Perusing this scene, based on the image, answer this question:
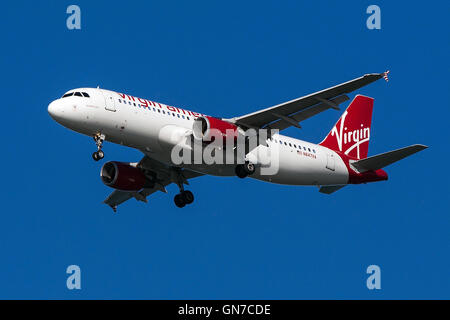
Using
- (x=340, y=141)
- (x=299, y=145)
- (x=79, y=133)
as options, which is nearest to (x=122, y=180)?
(x=79, y=133)

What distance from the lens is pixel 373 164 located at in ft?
164

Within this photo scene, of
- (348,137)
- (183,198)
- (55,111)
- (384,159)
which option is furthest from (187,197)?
(384,159)

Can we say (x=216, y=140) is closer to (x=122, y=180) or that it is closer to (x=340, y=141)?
(x=122, y=180)

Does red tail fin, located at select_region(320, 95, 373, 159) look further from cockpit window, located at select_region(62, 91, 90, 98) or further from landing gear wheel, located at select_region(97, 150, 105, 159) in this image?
Result: cockpit window, located at select_region(62, 91, 90, 98)

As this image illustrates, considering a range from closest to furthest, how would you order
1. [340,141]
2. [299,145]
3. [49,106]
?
[49,106] < [299,145] < [340,141]

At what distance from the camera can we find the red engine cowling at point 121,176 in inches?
1869

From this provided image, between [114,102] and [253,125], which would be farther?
[253,125]

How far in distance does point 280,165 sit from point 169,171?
640 cm

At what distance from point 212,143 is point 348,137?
12.3m

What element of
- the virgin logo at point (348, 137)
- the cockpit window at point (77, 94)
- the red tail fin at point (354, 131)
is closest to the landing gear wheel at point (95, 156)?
the cockpit window at point (77, 94)

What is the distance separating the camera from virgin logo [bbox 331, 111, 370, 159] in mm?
52250

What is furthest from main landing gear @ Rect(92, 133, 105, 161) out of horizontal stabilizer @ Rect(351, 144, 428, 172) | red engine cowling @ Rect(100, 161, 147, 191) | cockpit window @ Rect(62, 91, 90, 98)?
horizontal stabilizer @ Rect(351, 144, 428, 172)

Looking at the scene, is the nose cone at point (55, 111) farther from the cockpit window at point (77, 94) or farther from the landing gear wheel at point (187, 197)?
the landing gear wheel at point (187, 197)

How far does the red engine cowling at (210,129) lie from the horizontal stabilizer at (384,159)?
9467 millimetres
